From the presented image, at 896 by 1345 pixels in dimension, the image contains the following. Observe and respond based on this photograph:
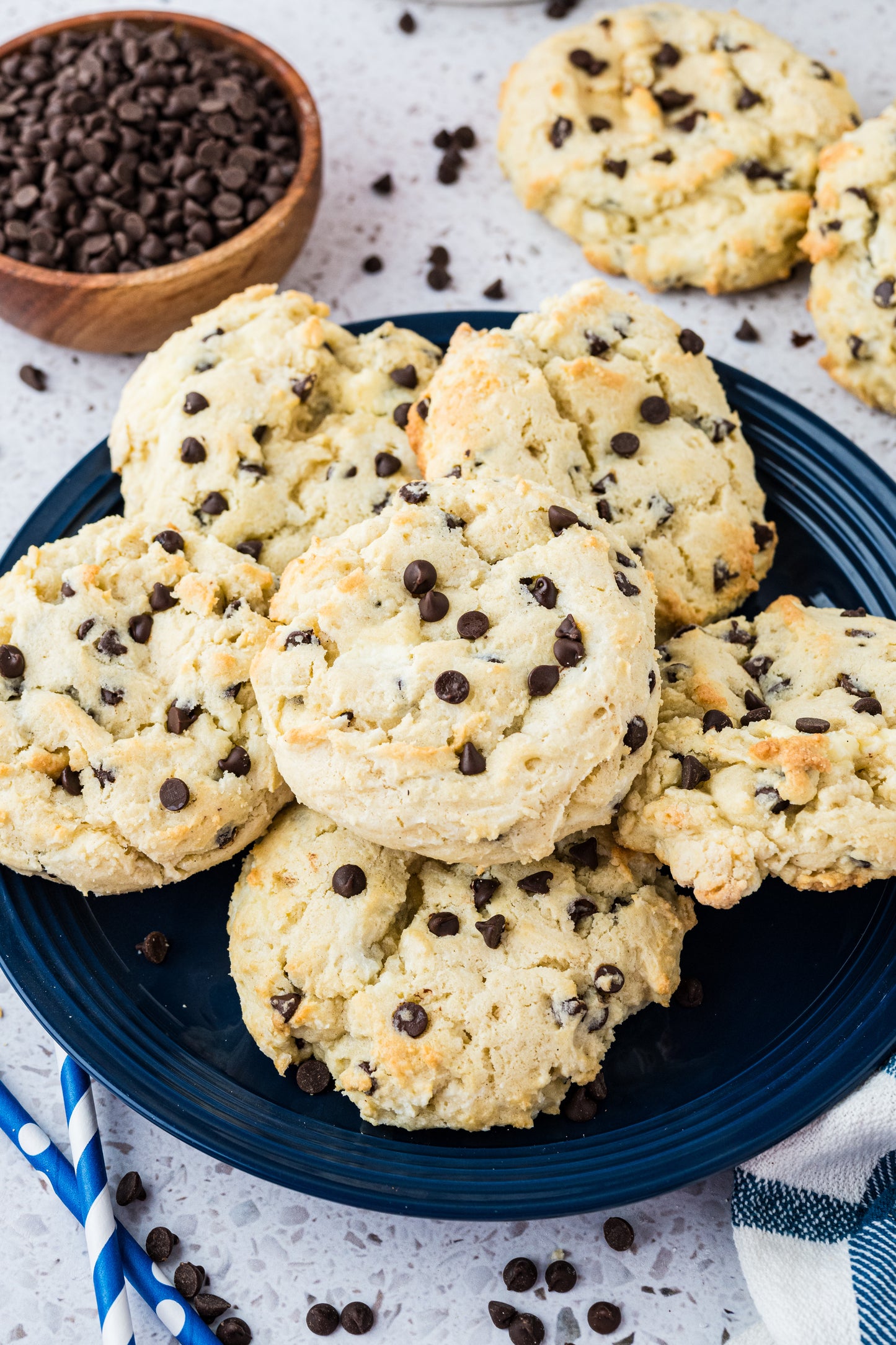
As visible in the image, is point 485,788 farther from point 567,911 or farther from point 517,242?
point 517,242

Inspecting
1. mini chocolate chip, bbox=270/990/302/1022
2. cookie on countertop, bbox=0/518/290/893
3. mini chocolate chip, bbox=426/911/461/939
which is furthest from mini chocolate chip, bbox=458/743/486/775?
mini chocolate chip, bbox=270/990/302/1022

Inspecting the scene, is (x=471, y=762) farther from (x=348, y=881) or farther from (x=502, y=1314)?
(x=502, y=1314)

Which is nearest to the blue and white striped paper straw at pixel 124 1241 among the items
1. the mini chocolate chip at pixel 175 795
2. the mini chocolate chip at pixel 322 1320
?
the mini chocolate chip at pixel 322 1320

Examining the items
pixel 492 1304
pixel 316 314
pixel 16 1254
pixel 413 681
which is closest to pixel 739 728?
pixel 413 681

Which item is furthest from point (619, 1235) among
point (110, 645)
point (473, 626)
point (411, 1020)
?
point (110, 645)

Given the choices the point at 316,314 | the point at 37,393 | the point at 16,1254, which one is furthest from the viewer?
the point at 37,393

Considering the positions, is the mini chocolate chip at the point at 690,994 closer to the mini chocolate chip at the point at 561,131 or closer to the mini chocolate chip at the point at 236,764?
the mini chocolate chip at the point at 236,764
